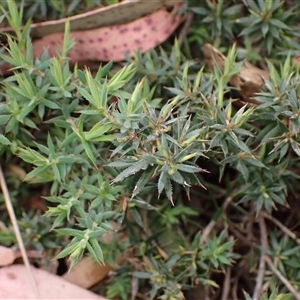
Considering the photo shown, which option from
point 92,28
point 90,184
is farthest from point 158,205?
point 92,28

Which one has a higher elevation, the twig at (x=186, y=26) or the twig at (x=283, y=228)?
the twig at (x=186, y=26)

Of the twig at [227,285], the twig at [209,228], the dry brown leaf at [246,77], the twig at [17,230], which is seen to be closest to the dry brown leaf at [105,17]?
the dry brown leaf at [246,77]

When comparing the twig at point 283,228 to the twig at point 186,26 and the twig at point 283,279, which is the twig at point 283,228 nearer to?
the twig at point 283,279

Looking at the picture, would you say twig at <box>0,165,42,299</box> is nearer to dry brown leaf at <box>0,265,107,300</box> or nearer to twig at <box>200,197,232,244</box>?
dry brown leaf at <box>0,265,107,300</box>

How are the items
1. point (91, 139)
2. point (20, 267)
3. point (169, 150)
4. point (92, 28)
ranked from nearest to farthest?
1. point (169, 150)
2. point (91, 139)
3. point (20, 267)
4. point (92, 28)

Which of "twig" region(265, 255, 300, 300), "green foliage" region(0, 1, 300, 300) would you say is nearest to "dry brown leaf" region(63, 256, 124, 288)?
"green foliage" region(0, 1, 300, 300)

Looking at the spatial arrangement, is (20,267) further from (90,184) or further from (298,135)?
(298,135)
